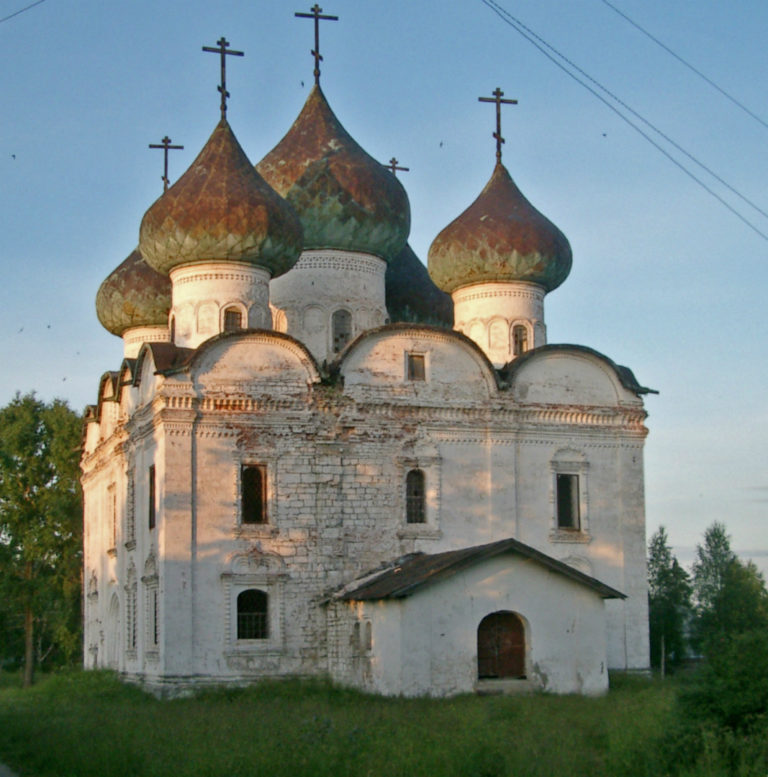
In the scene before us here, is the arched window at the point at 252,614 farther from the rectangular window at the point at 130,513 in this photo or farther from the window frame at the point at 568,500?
the window frame at the point at 568,500

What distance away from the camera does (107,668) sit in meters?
25.5

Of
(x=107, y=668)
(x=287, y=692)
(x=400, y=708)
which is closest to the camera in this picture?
(x=400, y=708)

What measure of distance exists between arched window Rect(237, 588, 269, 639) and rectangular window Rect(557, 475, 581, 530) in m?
5.32

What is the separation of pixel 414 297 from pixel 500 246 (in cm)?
310

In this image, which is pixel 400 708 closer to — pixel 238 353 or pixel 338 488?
pixel 338 488

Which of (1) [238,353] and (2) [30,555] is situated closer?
(1) [238,353]

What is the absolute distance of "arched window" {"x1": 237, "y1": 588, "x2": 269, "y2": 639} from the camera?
68.7ft

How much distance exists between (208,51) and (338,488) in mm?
8345

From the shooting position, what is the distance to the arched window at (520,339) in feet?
82.6

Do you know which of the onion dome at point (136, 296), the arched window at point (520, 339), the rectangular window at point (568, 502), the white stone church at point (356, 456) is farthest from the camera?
the onion dome at point (136, 296)

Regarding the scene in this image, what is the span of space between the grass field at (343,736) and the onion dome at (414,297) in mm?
9630

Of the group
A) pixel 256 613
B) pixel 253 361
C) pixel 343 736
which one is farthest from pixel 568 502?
pixel 343 736

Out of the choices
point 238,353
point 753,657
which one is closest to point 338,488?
point 238,353

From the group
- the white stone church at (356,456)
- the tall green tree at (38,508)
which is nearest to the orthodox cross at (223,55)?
the white stone church at (356,456)
